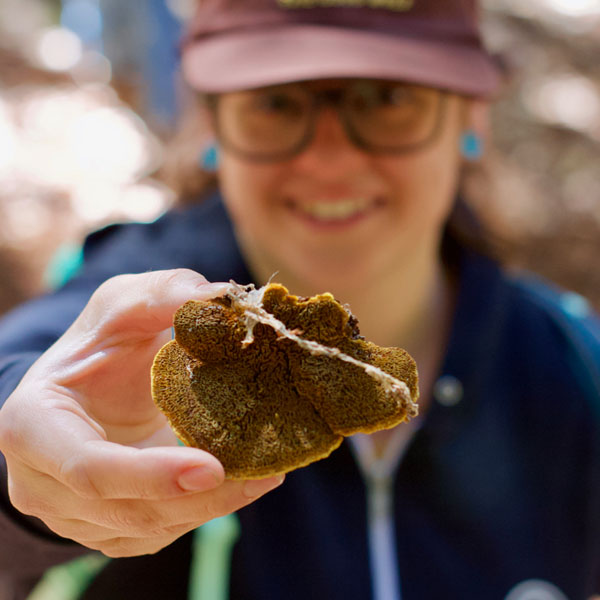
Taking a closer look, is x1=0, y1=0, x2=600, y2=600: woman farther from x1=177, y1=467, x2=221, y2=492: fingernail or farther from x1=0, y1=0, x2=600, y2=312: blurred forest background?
x1=0, y1=0, x2=600, y2=312: blurred forest background

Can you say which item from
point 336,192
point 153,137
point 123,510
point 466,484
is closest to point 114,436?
point 123,510

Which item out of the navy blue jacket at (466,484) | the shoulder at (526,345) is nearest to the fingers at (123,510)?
the navy blue jacket at (466,484)

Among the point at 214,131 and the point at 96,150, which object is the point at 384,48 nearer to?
the point at 214,131

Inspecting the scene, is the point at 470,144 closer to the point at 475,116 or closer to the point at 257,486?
the point at 475,116

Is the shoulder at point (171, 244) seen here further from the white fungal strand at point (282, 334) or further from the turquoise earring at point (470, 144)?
the turquoise earring at point (470, 144)

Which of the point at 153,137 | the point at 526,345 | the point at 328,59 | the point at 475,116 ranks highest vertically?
the point at 328,59

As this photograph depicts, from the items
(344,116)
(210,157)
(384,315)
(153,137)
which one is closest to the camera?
(384,315)
